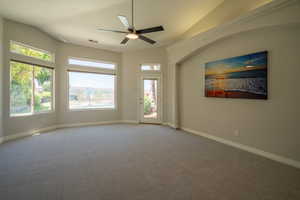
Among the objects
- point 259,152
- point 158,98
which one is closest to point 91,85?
point 158,98

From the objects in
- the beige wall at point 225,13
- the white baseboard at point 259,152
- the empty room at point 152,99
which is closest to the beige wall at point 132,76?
the empty room at point 152,99

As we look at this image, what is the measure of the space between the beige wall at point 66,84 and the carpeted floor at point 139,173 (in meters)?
1.96

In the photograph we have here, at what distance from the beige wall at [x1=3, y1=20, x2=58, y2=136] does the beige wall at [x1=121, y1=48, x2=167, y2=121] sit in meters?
2.75

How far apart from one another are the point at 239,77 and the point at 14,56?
19.2 feet

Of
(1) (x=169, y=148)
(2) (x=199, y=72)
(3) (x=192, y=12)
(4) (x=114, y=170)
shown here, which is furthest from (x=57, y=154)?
(3) (x=192, y=12)

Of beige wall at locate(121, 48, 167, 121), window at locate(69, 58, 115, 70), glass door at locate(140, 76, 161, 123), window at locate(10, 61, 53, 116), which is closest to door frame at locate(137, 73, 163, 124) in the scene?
glass door at locate(140, 76, 161, 123)

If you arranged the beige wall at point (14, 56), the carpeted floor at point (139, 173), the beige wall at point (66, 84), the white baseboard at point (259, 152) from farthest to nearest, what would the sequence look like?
the beige wall at point (66, 84) < the beige wall at point (14, 56) < the white baseboard at point (259, 152) < the carpeted floor at point (139, 173)

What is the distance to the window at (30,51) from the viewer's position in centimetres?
404

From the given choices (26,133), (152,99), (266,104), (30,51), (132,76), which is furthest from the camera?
(132,76)

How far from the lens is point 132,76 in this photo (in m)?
6.38

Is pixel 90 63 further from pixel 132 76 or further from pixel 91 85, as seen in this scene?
pixel 132 76

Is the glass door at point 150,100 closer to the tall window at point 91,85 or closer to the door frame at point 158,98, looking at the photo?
the door frame at point 158,98

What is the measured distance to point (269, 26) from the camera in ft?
9.02

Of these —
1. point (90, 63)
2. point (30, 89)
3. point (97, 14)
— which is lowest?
point (30, 89)
